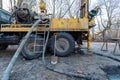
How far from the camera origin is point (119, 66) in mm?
6633

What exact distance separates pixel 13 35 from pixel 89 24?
3225 millimetres

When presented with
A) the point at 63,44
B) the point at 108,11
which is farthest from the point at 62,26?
the point at 108,11

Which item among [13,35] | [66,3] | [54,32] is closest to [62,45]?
[54,32]

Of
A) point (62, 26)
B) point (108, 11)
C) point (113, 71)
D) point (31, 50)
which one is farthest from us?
point (108, 11)

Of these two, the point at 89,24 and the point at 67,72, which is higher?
the point at 89,24

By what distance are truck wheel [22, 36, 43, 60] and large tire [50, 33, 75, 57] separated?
532 mm

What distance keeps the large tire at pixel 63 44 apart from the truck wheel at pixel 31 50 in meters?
0.53

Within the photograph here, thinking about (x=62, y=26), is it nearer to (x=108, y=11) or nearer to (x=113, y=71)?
(x=113, y=71)

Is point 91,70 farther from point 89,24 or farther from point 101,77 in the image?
point 89,24

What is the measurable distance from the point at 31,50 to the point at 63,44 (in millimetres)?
1306

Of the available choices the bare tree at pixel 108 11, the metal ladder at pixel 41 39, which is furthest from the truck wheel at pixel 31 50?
the bare tree at pixel 108 11

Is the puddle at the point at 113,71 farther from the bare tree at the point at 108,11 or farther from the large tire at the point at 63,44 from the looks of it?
the bare tree at the point at 108,11

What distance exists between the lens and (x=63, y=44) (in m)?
7.70

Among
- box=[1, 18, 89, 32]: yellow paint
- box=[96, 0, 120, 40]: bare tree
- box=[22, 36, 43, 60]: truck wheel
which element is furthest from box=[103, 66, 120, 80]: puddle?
box=[96, 0, 120, 40]: bare tree
